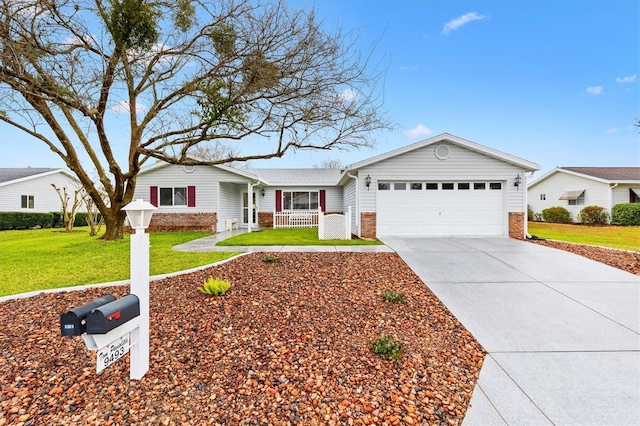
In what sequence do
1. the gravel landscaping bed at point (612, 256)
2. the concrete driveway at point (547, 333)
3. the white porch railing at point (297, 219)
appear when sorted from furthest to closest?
1. the white porch railing at point (297, 219)
2. the gravel landscaping bed at point (612, 256)
3. the concrete driveway at point (547, 333)

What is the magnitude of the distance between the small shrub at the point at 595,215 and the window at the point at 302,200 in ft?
56.7

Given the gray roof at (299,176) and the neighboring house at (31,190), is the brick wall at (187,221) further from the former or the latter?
the neighboring house at (31,190)

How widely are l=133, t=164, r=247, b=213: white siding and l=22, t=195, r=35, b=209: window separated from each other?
40.8 feet

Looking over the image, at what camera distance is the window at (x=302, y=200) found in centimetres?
1753

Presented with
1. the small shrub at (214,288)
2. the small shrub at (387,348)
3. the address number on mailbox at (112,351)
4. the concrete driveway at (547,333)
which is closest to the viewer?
the address number on mailbox at (112,351)

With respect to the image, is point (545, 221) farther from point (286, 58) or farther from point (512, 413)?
point (512, 413)

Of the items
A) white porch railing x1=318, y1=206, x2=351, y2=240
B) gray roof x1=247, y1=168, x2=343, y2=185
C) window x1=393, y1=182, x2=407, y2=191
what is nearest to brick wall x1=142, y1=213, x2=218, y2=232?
gray roof x1=247, y1=168, x2=343, y2=185

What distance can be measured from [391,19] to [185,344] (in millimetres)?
7607

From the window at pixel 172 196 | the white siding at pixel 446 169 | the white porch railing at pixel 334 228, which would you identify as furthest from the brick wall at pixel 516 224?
the window at pixel 172 196

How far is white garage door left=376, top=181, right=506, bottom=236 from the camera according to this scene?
11.1 m

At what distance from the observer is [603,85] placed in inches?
504

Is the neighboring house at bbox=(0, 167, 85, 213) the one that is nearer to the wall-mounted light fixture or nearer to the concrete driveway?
the concrete driveway

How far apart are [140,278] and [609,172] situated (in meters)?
28.8

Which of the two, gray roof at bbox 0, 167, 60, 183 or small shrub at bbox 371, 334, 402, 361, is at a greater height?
gray roof at bbox 0, 167, 60, 183
